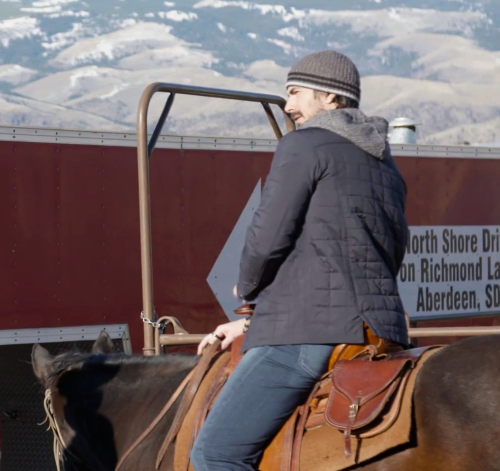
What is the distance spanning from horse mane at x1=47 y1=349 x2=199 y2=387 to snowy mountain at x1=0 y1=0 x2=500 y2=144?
125 feet

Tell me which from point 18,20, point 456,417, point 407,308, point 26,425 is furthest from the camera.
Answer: point 18,20

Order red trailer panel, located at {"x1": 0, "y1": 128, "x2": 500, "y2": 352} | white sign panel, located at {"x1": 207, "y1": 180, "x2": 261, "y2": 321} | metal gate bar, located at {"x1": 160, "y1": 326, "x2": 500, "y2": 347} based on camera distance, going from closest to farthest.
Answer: metal gate bar, located at {"x1": 160, "y1": 326, "x2": 500, "y2": 347} < red trailer panel, located at {"x1": 0, "y1": 128, "x2": 500, "y2": 352} < white sign panel, located at {"x1": 207, "y1": 180, "x2": 261, "y2": 321}

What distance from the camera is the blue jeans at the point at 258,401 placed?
2.57m

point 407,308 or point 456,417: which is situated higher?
point 456,417

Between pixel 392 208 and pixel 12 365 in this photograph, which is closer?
pixel 392 208

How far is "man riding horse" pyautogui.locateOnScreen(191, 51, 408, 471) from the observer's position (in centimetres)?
252

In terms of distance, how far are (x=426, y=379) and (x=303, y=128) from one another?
82 centimetres

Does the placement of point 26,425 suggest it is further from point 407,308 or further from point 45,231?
point 407,308

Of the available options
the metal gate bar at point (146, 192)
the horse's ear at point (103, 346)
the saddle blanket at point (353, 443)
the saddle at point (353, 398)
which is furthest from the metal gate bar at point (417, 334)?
the saddle blanket at point (353, 443)

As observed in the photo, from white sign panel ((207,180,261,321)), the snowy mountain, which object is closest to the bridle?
white sign panel ((207,180,261,321))

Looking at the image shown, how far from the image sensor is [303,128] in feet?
8.52

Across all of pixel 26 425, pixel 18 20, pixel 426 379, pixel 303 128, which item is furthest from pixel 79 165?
pixel 18 20

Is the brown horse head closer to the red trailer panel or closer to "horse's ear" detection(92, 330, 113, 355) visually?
"horse's ear" detection(92, 330, 113, 355)

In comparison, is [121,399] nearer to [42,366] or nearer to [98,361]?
[98,361]
